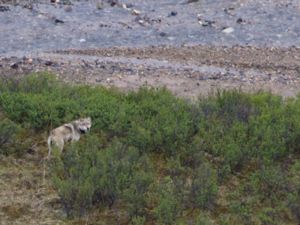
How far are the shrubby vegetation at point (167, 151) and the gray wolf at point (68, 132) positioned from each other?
0.37 ft

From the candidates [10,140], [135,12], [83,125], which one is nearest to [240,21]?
[135,12]

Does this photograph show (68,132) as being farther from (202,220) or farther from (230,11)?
(230,11)

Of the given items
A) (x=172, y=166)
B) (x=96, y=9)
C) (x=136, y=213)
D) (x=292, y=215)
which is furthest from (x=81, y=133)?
(x=96, y=9)

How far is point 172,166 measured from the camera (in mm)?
6543

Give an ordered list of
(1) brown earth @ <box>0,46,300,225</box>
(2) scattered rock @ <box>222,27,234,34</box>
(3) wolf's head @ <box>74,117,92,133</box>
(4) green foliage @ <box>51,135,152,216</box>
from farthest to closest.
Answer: (2) scattered rock @ <box>222,27,234,34</box> < (1) brown earth @ <box>0,46,300,225</box> < (3) wolf's head @ <box>74,117,92,133</box> < (4) green foliage @ <box>51,135,152,216</box>

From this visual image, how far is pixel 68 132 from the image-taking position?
684 cm

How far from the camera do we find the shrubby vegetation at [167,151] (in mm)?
5957

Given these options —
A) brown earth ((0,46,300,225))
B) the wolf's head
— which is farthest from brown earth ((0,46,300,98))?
the wolf's head

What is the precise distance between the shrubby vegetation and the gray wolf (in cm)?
11

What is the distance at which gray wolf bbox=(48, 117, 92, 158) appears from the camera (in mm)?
6707

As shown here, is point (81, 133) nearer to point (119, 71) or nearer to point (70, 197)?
point (70, 197)

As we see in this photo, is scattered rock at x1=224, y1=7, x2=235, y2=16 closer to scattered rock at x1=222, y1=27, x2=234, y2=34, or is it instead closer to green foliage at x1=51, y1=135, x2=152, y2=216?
scattered rock at x1=222, y1=27, x2=234, y2=34

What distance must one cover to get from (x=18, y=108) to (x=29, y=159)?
0.74 m

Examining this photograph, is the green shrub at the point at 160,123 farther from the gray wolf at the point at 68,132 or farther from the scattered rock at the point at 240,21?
the scattered rock at the point at 240,21
